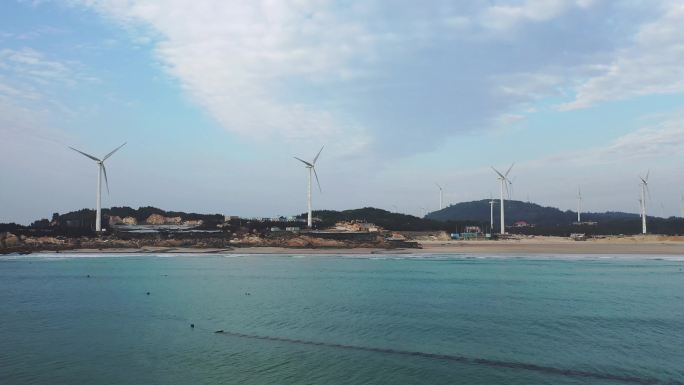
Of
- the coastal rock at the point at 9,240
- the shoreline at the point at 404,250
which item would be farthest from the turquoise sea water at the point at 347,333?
the coastal rock at the point at 9,240

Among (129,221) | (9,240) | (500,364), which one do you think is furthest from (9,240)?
(500,364)

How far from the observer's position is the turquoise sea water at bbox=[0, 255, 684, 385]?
16.6 metres

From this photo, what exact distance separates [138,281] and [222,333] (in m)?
28.2

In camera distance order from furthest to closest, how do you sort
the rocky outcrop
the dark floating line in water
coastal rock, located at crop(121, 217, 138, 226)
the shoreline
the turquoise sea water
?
coastal rock, located at crop(121, 217, 138, 226) < the rocky outcrop < the shoreline < the turquoise sea water < the dark floating line in water

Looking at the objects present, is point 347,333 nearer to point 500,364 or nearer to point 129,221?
point 500,364

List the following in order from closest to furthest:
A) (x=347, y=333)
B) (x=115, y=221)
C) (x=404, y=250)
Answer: (x=347, y=333) → (x=404, y=250) → (x=115, y=221)

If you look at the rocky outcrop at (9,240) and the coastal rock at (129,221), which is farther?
the coastal rock at (129,221)

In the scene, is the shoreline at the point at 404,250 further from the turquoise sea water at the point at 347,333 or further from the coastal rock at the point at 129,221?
the turquoise sea water at the point at 347,333

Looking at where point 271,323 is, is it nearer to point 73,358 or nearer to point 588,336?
point 73,358

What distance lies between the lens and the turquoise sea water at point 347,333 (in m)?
16.6

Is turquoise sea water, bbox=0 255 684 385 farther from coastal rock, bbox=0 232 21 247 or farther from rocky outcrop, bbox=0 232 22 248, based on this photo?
coastal rock, bbox=0 232 21 247

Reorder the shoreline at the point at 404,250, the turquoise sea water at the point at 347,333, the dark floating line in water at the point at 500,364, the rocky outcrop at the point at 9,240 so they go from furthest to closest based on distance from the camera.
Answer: the rocky outcrop at the point at 9,240
the shoreline at the point at 404,250
the turquoise sea water at the point at 347,333
the dark floating line in water at the point at 500,364

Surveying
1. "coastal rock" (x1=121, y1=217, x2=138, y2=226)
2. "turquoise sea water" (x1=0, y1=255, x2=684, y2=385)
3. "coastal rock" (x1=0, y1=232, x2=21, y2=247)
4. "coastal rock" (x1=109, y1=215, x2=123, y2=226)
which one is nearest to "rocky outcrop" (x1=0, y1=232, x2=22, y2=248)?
"coastal rock" (x1=0, y1=232, x2=21, y2=247)

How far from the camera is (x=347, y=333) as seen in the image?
22.8m
